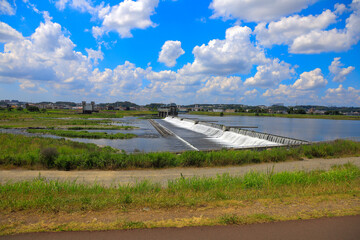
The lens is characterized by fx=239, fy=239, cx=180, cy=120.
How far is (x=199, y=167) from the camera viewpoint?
12.3 m

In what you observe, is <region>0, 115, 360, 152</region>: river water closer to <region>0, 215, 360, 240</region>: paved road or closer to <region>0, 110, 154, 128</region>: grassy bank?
<region>0, 110, 154, 128</region>: grassy bank

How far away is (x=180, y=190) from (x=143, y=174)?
4.29m

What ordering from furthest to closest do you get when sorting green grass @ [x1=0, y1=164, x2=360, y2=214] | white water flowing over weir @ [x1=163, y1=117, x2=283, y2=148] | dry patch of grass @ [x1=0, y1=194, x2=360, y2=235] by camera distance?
white water flowing over weir @ [x1=163, y1=117, x2=283, y2=148]
green grass @ [x1=0, y1=164, x2=360, y2=214]
dry patch of grass @ [x1=0, y1=194, x2=360, y2=235]

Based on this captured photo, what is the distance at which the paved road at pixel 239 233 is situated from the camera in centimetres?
427

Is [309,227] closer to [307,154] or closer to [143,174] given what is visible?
[143,174]

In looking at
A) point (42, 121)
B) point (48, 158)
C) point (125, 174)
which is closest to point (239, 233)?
point (125, 174)

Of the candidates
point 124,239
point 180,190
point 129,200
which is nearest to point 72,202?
point 129,200

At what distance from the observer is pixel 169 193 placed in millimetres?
6359

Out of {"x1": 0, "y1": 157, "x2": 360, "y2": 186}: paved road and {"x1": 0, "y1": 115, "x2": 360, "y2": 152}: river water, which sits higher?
{"x1": 0, "y1": 157, "x2": 360, "y2": 186}: paved road

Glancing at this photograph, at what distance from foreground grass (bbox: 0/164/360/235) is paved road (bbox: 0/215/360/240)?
172mm

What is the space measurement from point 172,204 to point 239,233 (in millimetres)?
1718

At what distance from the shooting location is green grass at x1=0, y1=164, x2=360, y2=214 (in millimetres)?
5516

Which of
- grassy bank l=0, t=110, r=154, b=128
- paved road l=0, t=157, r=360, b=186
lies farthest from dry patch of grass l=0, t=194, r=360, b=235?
grassy bank l=0, t=110, r=154, b=128

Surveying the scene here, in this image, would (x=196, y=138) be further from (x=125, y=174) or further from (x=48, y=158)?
(x=125, y=174)
